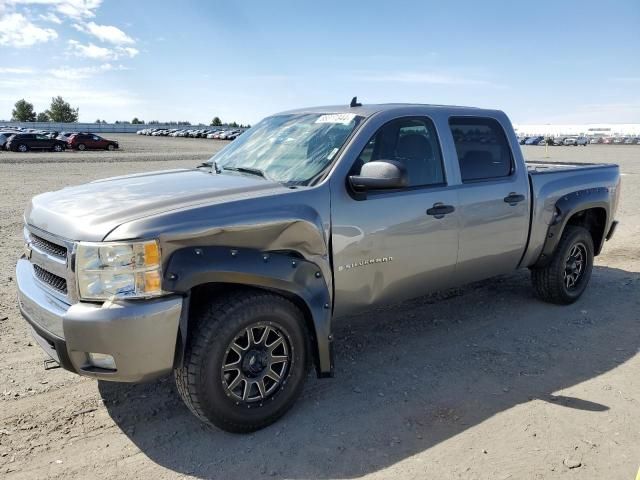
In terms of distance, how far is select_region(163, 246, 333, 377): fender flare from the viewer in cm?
298

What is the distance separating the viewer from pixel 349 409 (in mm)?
3650

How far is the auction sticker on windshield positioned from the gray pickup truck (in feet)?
0.04

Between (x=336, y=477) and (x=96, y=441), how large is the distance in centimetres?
143

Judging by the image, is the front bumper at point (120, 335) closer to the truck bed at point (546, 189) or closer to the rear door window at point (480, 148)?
the rear door window at point (480, 148)

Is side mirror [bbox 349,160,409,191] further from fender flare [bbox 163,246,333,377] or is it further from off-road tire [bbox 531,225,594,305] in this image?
off-road tire [bbox 531,225,594,305]

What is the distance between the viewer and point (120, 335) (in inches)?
112

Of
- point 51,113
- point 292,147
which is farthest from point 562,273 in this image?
point 51,113

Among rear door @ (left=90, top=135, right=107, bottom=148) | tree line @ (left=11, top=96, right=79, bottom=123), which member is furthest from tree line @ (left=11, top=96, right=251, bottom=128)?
rear door @ (left=90, top=135, right=107, bottom=148)

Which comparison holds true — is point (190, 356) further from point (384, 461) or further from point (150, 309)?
point (384, 461)

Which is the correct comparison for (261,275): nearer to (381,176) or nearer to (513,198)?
(381,176)

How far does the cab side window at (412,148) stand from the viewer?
13.5ft

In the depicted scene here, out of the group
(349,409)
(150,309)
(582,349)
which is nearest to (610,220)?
(582,349)

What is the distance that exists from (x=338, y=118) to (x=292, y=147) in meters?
0.42

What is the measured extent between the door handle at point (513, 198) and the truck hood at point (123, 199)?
2234mm
